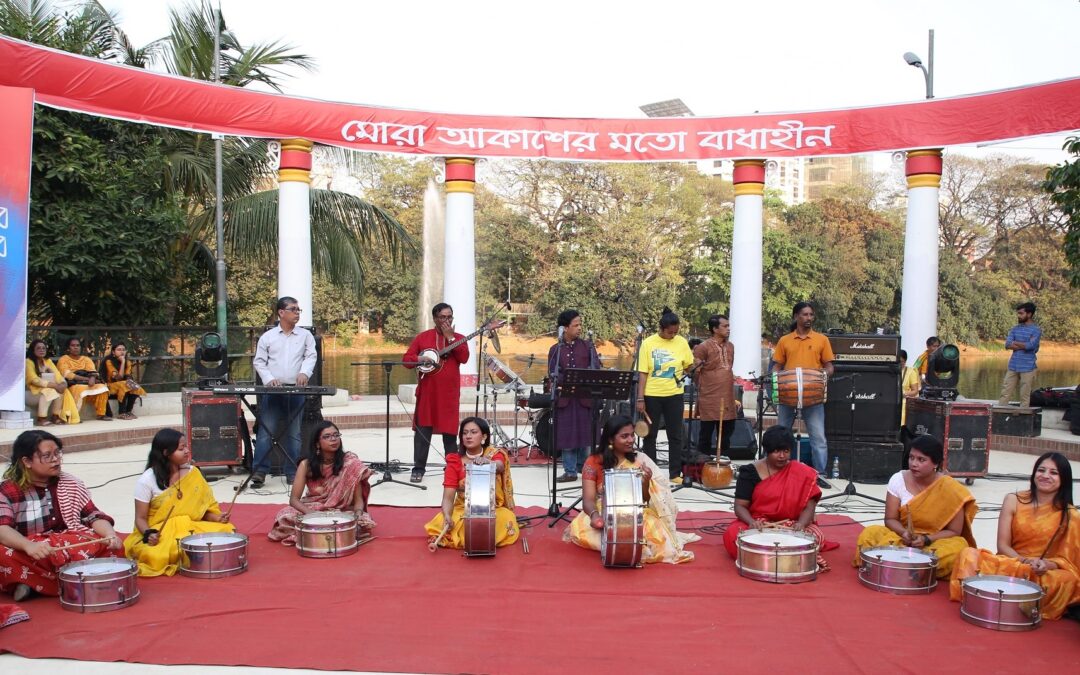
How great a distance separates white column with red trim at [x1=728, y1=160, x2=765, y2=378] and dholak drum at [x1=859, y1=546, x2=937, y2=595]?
27.1ft

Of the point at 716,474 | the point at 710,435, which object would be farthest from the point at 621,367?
the point at 716,474

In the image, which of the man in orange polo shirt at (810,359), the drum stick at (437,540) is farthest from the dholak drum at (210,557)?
the man in orange polo shirt at (810,359)

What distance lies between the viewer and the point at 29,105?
9.52 meters

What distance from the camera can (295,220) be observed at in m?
13.4

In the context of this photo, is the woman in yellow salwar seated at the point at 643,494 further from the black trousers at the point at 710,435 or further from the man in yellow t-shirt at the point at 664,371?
the black trousers at the point at 710,435

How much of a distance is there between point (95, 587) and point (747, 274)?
1082 cm

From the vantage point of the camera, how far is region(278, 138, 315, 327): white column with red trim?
13180mm

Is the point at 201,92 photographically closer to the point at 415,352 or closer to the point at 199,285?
the point at 415,352

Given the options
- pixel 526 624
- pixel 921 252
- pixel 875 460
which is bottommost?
pixel 526 624

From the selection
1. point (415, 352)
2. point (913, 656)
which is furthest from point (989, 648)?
point (415, 352)

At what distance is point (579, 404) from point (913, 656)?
502 cm

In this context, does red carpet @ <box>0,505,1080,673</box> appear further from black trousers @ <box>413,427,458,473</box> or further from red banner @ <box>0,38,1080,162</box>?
red banner @ <box>0,38,1080,162</box>

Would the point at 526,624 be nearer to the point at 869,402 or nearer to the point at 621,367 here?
the point at 869,402

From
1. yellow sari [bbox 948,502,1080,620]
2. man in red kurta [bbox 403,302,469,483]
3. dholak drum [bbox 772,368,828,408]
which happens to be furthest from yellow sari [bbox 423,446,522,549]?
dholak drum [bbox 772,368,828,408]
